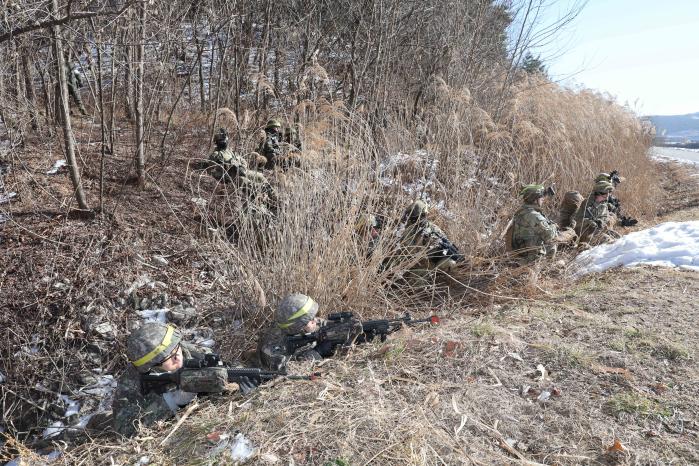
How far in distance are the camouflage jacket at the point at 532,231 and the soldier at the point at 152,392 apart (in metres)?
3.08

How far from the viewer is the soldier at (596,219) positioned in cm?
524

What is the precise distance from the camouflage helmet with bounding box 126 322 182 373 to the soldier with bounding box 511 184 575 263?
10.5 feet

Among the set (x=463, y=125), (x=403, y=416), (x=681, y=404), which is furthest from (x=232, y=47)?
(x=681, y=404)

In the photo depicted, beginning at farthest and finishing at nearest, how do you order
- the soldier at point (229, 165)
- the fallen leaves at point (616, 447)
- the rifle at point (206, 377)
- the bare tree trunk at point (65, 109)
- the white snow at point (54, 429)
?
the soldier at point (229, 165), the bare tree trunk at point (65, 109), the white snow at point (54, 429), the rifle at point (206, 377), the fallen leaves at point (616, 447)

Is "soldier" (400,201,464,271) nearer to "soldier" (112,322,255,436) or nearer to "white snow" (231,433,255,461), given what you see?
"soldier" (112,322,255,436)

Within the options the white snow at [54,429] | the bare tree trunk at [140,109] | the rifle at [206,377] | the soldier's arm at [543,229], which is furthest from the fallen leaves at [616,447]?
the bare tree trunk at [140,109]

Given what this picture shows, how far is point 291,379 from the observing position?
2617mm

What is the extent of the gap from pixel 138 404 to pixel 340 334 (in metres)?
1.24

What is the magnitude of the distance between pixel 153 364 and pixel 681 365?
111 inches

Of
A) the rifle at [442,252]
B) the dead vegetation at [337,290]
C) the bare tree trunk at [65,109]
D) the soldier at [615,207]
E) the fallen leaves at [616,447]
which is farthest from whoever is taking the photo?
the soldier at [615,207]

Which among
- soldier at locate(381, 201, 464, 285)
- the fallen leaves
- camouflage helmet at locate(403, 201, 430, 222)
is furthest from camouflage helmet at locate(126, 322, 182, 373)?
camouflage helmet at locate(403, 201, 430, 222)

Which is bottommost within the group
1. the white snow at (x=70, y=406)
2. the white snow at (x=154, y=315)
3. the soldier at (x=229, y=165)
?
the white snow at (x=70, y=406)

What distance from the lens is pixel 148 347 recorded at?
241cm

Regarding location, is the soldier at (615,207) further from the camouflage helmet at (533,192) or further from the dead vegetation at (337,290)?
the camouflage helmet at (533,192)
